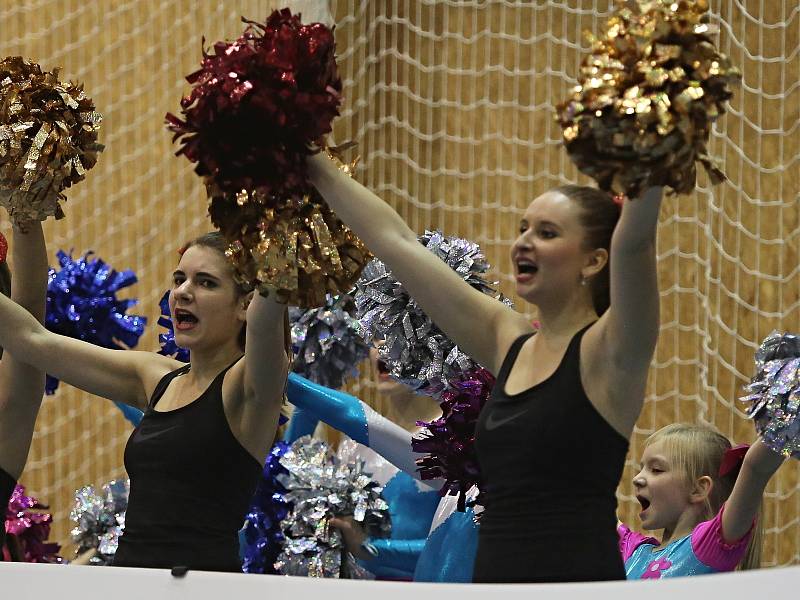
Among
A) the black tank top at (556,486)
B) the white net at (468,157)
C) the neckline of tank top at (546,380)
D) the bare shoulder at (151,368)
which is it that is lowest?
the black tank top at (556,486)

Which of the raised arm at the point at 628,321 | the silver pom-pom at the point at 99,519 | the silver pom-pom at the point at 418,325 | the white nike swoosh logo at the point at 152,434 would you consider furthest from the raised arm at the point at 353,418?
the raised arm at the point at 628,321

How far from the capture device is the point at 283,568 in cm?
322

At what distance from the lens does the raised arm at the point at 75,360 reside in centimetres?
258

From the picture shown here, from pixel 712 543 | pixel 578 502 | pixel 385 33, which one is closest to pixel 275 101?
pixel 578 502

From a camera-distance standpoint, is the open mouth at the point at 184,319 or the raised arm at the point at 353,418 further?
the raised arm at the point at 353,418

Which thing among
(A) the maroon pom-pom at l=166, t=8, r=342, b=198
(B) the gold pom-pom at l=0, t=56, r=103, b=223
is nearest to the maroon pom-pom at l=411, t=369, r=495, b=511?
(A) the maroon pom-pom at l=166, t=8, r=342, b=198

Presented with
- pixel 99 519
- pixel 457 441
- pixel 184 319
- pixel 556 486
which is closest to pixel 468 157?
pixel 99 519

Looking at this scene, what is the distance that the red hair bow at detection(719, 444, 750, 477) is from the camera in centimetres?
288

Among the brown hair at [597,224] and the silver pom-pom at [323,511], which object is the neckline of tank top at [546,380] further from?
the silver pom-pom at [323,511]

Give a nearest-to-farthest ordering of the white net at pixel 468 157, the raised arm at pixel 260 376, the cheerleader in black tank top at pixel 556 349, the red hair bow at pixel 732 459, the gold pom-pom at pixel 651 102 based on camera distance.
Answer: the gold pom-pom at pixel 651 102
the cheerleader in black tank top at pixel 556 349
the raised arm at pixel 260 376
the red hair bow at pixel 732 459
the white net at pixel 468 157

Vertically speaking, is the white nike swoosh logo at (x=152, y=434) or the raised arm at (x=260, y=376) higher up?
the raised arm at (x=260, y=376)

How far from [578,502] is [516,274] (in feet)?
1.11

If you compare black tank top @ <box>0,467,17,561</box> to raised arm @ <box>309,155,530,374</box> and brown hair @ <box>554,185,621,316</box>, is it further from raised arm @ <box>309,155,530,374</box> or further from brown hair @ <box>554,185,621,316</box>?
brown hair @ <box>554,185,621,316</box>

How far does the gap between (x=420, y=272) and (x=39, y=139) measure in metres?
0.87
